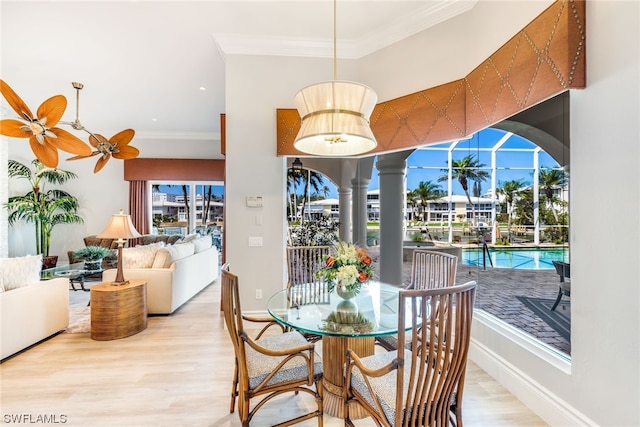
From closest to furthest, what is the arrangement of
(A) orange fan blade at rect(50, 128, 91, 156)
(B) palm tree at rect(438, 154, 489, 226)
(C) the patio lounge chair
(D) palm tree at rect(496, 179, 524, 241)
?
(C) the patio lounge chair → (D) palm tree at rect(496, 179, 524, 241) → (A) orange fan blade at rect(50, 128, 91, 156) → (B) palm tree at rect(438, 154, 489, 226)

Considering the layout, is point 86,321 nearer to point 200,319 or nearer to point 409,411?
point 200,319

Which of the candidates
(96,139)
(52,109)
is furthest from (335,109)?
(96,139)

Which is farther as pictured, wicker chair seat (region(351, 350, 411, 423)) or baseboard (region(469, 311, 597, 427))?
baseboard (region(469, 311, 597, 427))

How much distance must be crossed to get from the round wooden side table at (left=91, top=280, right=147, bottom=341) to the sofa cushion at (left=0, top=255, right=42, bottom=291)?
573 mm

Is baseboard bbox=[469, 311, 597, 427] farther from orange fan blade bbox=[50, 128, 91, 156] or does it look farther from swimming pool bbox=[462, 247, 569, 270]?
orange fan blade bbox=[50, 128, 91, 156]

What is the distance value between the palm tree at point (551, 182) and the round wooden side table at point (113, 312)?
413 cm

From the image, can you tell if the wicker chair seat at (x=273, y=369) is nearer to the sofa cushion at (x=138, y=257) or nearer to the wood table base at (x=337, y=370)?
the wood table base at (x=337, y=370)

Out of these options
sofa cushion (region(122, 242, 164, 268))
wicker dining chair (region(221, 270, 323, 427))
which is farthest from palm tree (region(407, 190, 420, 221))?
wicker dining chair (region(221, 270, 323, 427))

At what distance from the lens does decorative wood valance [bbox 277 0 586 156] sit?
5.63 ft

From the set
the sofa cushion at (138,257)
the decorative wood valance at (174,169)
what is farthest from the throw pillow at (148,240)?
the sofa cushion at (138,257)

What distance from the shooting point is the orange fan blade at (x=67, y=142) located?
263 centimetres

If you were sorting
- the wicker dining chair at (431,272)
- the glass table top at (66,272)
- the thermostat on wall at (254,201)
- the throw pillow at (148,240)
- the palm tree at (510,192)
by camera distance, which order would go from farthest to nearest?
the throw pillow at (148,240)
the glass table top at (66,272)
the thermostat on wall at (254,201)
the palm tree at (510,192)
the wicker dining chair at (431,272)

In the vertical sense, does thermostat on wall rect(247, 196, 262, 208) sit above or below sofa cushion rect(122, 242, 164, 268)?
above

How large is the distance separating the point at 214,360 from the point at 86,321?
2.18m
